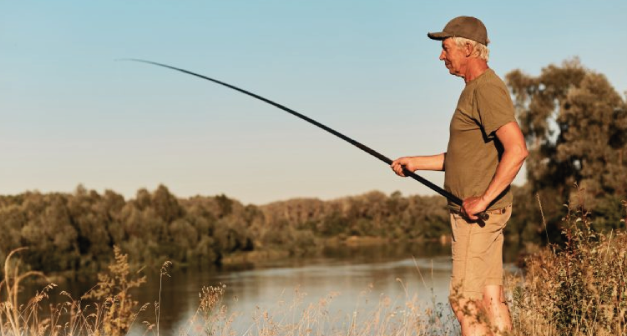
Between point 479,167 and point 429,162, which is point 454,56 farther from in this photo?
point 429,162

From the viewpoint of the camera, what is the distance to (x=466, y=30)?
10.1 feet

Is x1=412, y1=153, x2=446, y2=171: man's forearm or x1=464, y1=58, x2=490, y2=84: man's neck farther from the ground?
x1=464, y1=58, x2=490, y2=84: man's neck

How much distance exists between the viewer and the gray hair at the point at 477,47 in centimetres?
310

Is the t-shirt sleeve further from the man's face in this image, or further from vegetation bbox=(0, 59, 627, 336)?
vegetation bbox=(0, 59, 627, 336)

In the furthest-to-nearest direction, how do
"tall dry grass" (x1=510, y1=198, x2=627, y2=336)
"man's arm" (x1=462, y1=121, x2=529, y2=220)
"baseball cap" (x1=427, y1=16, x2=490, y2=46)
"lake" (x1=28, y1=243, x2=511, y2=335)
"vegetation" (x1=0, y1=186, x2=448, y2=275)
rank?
"vegetation" (x1=0, y1=186, x2=448, y2=275) < "lake" (x1=28, y1=243, x2=511, y2=335) < "tall dry grass" (x1=510, y1=198, x2=627, y2=336) < "baseball cap" (x1=427, y1=16, x2=490, y2=46) < "man's arm" (x1=462, y1=121, x2=529, y2=220)

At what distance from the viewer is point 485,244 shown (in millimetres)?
3021

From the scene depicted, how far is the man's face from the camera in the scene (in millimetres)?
3125

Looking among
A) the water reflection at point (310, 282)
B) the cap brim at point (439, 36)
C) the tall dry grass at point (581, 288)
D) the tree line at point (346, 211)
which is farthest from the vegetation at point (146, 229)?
the cap brim at point (439, 36)

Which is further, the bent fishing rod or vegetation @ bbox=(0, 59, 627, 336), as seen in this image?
vegetation @ bbox=(0, 59, 627, 336)

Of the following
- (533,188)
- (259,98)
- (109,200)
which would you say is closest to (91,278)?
(109,200)

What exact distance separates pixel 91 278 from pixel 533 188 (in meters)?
26.5

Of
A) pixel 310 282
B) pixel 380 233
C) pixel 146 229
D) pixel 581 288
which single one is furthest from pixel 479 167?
pixel 380 233

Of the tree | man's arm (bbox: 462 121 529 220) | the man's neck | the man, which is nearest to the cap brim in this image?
the man

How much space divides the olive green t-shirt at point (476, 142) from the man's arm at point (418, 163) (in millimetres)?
463
